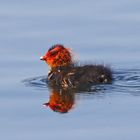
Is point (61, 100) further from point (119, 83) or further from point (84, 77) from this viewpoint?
point (119, 83)

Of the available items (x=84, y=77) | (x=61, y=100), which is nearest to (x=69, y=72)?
(x=84, y=77)

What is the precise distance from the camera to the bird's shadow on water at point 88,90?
1321 cm

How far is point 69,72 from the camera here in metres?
14.6

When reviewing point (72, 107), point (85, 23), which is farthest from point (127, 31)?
point (72, 107)

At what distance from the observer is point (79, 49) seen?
16.0 m

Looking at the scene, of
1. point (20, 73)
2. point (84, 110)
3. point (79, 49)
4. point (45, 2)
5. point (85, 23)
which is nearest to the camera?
point (84, 110)

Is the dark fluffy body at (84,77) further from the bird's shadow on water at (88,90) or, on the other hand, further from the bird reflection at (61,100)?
the bird reflection at (61,100)

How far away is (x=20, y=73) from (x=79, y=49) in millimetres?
1550

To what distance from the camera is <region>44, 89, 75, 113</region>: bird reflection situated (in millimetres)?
12984

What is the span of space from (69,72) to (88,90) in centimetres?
76

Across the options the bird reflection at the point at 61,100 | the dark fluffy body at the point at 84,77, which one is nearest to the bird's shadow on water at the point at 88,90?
the bird reflection at the point at 61,100

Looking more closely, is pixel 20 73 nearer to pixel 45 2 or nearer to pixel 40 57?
pixel 40 57

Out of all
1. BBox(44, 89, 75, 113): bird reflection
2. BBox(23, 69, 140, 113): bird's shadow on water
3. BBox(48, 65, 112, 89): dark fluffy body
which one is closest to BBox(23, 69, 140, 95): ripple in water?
BBox(23, 69, 140, 113): bird's shadow on water

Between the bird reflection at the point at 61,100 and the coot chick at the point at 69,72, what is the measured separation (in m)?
0.32
